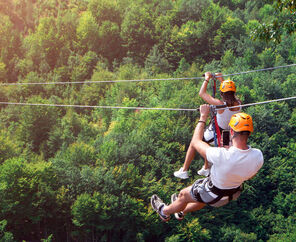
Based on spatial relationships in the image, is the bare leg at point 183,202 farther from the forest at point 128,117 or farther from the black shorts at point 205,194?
the forest at point 128,117

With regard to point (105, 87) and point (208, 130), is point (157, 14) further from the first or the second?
point (208, 130)

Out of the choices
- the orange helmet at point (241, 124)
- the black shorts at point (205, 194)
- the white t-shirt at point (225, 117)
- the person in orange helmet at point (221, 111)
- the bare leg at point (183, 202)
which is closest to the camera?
the orange helmet at point (241, 124)

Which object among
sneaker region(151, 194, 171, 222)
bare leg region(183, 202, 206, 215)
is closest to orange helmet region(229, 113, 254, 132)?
bare leg region(183, 202, 206, 215)

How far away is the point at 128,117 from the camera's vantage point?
4300 cm

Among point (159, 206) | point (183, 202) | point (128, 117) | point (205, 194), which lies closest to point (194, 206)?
point (183, 202)

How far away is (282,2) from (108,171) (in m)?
24.7

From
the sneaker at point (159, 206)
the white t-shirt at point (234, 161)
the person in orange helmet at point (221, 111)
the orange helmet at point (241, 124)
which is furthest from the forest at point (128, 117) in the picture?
the white t-shirt at point (234, 161)

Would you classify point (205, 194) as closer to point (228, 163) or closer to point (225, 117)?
point (228, 163)

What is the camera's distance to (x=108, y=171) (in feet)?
102

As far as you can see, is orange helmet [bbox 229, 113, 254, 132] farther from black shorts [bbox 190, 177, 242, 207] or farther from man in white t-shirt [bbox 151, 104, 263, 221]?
black shorts [bbox 190, 177, 242, 207]

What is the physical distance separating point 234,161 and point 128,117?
3837 centimetres

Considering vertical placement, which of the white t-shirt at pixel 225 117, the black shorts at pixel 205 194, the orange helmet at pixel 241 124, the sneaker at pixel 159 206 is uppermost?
the orange helmet at pixel 241 124

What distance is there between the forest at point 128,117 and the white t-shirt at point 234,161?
4378 mm

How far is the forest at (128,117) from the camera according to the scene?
30.2 meters
